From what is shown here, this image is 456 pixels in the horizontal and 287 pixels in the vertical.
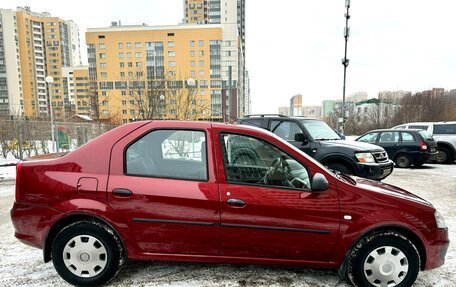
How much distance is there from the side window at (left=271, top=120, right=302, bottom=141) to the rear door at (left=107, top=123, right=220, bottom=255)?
13.9 ft

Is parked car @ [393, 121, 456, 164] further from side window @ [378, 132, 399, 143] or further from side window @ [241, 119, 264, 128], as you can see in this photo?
side window @ [241, 119, 264, 128]

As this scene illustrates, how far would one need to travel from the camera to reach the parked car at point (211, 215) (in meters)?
2.53

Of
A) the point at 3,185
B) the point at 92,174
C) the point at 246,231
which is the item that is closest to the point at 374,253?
the point at 246,231

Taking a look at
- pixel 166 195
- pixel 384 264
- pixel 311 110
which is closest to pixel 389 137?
pixel 384 264

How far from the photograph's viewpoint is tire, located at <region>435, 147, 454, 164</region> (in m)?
11.6

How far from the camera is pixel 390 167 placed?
6188 mm

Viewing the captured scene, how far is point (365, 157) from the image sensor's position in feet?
19.2

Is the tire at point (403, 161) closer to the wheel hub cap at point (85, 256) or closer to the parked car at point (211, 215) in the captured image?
the parked car at point (211, 215)

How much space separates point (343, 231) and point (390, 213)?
459mm

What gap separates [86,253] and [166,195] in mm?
981

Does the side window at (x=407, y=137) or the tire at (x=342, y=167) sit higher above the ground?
the side window at (x=407, y=137)

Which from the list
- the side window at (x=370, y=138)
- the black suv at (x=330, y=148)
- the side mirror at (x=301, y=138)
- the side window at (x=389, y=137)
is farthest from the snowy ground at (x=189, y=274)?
the side window at (x=370, y=138)

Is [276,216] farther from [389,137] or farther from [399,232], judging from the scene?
[389,137]

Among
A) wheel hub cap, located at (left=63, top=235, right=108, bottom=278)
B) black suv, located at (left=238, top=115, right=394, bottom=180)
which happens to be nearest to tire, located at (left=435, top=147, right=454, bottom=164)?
black suv, located at (left=238, top=115, right=394, bottom=180)
